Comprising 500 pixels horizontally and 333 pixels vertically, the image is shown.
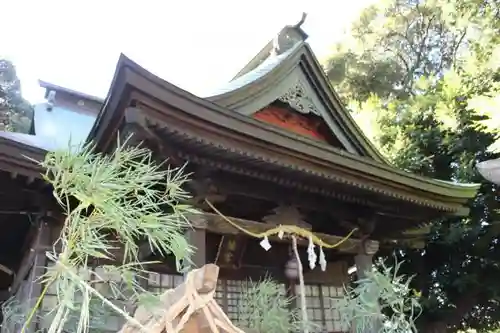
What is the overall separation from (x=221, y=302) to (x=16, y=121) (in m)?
11.2

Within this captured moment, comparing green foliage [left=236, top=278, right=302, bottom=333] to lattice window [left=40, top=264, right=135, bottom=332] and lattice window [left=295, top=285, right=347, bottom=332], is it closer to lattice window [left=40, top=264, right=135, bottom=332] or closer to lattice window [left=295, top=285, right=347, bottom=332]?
lattice window [left=295, top=285, right=347, bottom=332]

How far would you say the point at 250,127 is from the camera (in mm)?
4688

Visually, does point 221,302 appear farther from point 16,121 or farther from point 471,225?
point 16,121

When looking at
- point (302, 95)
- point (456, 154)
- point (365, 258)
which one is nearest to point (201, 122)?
point (302, 95)

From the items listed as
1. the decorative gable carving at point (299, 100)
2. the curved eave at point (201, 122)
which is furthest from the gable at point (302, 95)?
the curved eave at point (201, 122)

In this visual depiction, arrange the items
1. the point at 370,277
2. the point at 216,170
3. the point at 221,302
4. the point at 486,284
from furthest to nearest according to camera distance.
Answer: the point at 486,284
the point at 221,302
the point at 370,277
the point at 216,170

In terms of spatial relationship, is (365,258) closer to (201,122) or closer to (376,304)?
(376,304)

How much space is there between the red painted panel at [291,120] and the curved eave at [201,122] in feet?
4.84

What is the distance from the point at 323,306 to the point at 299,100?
292cm

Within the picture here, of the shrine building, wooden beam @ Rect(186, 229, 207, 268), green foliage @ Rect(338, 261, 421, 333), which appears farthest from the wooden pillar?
wooden beam @ Rect(186, 229, 207, 268)

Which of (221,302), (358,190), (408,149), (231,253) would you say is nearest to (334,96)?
(358,190)

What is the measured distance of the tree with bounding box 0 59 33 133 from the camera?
14445 mm

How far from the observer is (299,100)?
22.4 ft

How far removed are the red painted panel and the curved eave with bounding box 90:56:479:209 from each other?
4.84 feet
